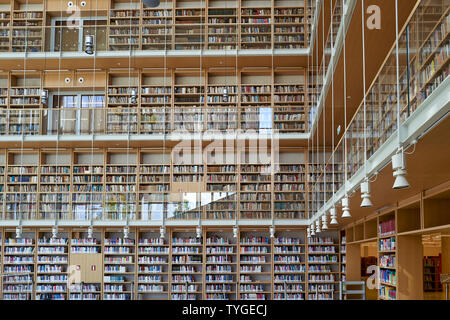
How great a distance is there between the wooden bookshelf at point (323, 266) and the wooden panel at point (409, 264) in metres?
5.00

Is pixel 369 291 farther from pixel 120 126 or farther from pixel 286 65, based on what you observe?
pixel 120 126

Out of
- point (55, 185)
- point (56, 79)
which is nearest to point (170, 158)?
point (55, 185)

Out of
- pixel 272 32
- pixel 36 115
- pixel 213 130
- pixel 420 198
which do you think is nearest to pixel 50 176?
pixel 36 115

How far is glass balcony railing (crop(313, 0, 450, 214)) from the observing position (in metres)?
2.76

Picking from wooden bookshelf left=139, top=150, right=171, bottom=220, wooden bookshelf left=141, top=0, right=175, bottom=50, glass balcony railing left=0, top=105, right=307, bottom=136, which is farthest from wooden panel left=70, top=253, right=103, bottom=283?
wooden bookshelf left=141, top=0, right=175, bottom=50

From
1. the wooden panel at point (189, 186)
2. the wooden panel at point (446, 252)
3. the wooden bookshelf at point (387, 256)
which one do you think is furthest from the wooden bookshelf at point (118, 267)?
the wooden panel at point (446, 252)

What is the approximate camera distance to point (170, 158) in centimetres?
1248

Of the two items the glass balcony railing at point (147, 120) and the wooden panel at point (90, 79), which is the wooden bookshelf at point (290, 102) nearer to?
the glass balcony railing at point (147, 120)

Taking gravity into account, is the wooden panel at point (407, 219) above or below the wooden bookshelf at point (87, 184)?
below

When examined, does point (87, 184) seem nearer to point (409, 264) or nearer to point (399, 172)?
point (409, 264)

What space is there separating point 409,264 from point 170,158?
674 centimetres

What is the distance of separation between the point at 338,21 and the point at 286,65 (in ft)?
19.5

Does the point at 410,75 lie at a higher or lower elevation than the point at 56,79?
lower

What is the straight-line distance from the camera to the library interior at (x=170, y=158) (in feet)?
38.7
